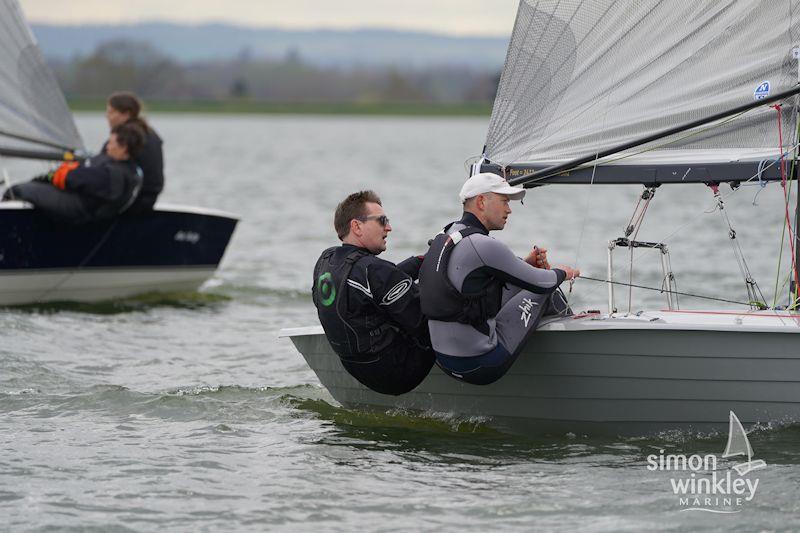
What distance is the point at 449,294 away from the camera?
242 inches

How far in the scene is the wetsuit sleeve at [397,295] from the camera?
6.36 metres

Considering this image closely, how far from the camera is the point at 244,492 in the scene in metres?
5.79

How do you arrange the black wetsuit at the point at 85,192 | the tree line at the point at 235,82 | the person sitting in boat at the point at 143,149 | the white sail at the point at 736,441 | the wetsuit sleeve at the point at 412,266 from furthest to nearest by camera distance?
1. the tree line at the point at 235,82
2. the person sitting in boat at the point at 143,149
3. the black wetsuit at the point at 85,192
4. the wetsuit sleeve at the point at 412,266
5. the white sail at the point at 736,441

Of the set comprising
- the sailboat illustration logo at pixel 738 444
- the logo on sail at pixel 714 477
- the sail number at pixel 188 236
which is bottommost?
the logo on sail at pixel 714 477

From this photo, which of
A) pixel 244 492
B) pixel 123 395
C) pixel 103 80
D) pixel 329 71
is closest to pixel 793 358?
pixel 244 492

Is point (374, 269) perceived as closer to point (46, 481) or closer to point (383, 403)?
point (383, 403)

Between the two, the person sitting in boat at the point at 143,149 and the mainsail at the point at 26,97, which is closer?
the mainsail at the point at 26,97

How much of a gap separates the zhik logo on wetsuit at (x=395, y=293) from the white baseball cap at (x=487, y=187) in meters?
0.51

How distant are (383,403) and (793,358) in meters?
2.09

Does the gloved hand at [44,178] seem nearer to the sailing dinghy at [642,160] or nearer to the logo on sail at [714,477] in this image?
the sailing dinghy at [642,160]

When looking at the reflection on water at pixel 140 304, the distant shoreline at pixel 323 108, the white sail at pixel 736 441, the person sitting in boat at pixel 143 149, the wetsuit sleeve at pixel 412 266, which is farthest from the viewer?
the distant shoreline at pixel 323 108

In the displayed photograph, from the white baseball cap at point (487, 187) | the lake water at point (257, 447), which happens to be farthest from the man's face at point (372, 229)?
the lake water at point (257, 447)

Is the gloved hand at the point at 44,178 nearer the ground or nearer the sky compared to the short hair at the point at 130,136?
nearer the ground

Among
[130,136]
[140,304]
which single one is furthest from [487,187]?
[140,304]
